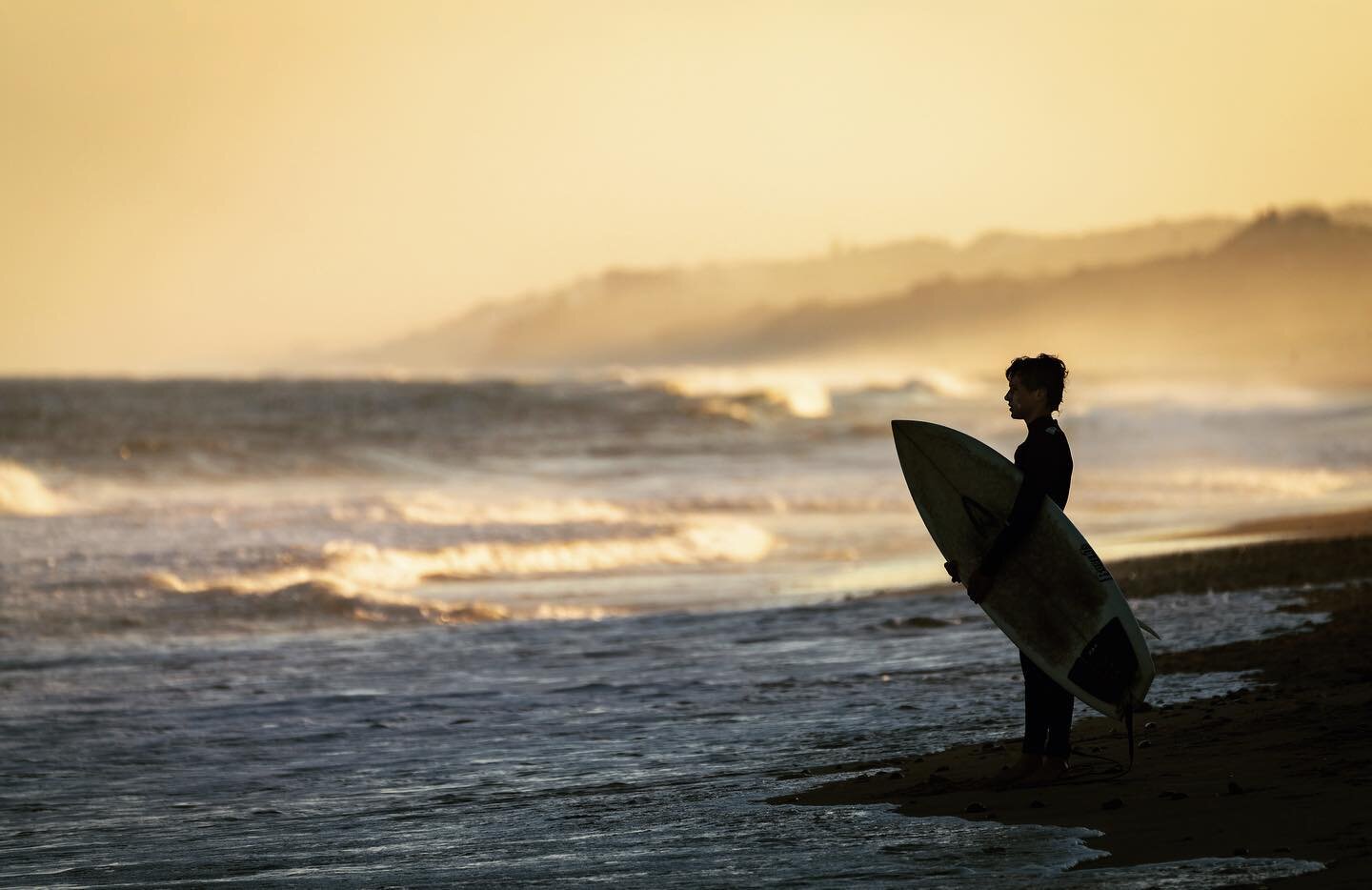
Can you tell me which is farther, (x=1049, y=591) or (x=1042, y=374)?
(x=1049, y=591)

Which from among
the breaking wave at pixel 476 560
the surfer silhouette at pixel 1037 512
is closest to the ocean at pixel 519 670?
the breaking wave at pixel 476 560

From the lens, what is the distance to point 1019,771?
5605 millimetres

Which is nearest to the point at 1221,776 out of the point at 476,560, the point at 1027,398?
the point at 1027,398

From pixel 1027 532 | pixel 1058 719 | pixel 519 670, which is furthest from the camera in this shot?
pixel 519 670

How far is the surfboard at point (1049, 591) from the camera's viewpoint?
5684mm

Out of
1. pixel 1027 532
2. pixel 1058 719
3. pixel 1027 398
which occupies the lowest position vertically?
pixel 1058 719

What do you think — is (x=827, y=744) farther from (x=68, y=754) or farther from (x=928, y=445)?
(x=68, y=754)

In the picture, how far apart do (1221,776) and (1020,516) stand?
1.14 meters

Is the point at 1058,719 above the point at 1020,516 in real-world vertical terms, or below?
below

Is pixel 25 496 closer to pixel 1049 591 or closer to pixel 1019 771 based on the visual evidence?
pixel 1049 591

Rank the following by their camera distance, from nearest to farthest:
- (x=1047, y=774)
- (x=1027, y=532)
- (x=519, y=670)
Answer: (x=1047, y=774) < (x=1027, y=532) < (x=519, y=670)

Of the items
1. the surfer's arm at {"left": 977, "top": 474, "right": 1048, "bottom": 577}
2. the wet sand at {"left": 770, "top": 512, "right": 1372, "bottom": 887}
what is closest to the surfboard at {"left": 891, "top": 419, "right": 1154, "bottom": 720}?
the surfer's arm at {"left": 977, "top": 474, "right": 1048, "bottom": 577}

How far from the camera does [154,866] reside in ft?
17.7

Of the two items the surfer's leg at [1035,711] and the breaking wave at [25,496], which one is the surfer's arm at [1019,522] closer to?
the surfer's leg at [1035,711]
